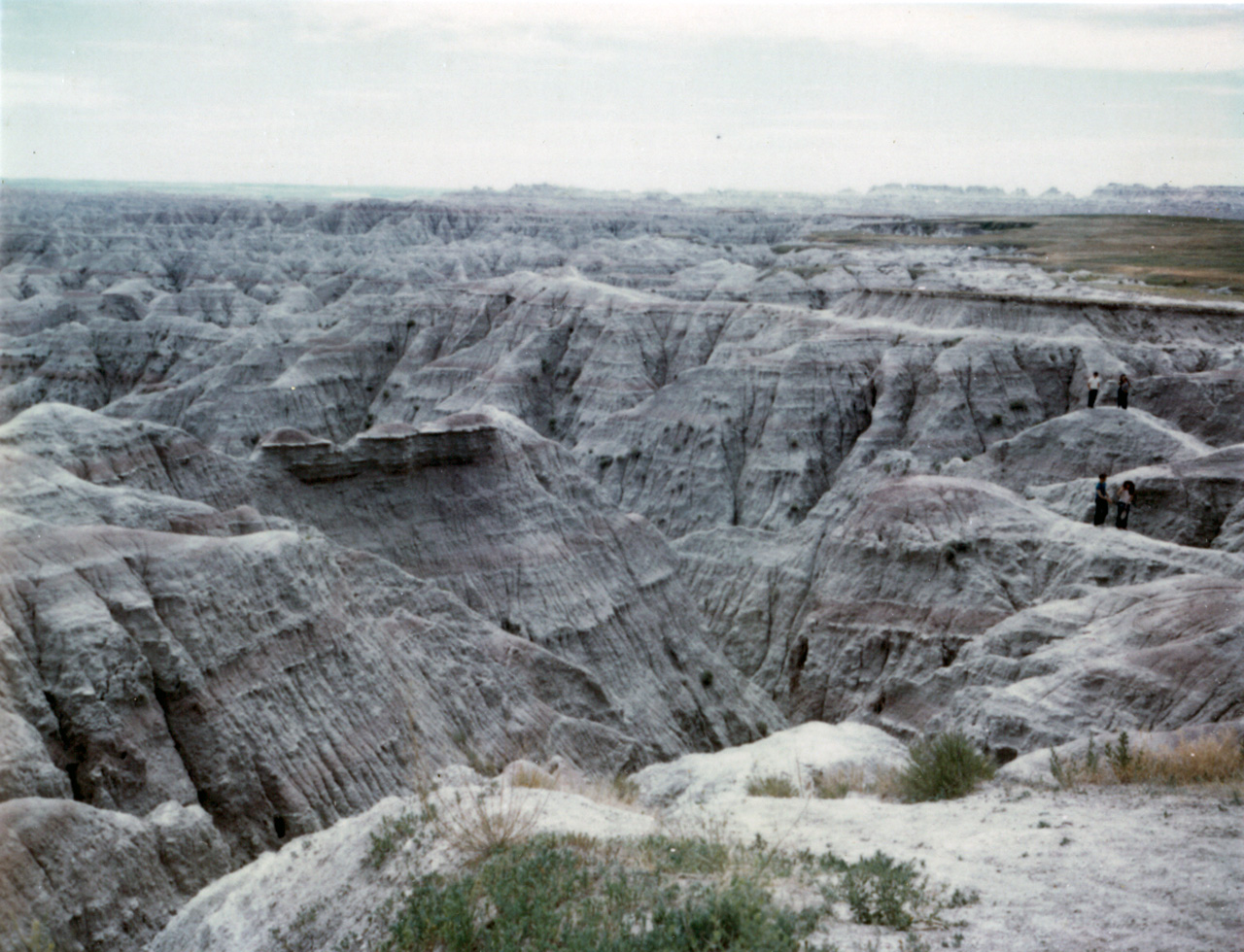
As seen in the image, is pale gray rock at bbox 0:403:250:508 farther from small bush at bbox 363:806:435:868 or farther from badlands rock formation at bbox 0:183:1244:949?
small bush at bbox 363:806:435:868

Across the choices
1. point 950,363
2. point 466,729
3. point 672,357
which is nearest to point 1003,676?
point 466,729

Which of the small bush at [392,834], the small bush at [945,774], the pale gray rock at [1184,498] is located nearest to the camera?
the small bush at [392,834]

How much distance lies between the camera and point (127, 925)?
36.0ft

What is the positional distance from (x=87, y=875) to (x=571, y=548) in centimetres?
1804

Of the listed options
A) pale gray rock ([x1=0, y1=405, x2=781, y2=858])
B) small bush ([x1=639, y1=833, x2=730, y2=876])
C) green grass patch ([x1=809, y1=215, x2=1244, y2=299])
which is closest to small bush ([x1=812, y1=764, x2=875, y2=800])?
small bush ([x1=639, y1=833, x2=730, y2=876])

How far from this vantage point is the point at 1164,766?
32.6ft

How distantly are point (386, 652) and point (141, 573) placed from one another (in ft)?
15.5

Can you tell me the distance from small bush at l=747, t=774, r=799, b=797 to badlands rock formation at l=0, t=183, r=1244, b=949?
4001 mm

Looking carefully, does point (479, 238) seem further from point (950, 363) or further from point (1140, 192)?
point (950, 363)

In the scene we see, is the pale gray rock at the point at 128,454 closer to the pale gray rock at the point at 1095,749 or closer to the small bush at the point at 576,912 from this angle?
the pale gray rock at the point at 1095,749

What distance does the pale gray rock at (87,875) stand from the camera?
10305 millimetres

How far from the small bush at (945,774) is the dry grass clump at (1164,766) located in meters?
0.76

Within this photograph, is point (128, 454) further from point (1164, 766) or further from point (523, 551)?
point (1164, 766)

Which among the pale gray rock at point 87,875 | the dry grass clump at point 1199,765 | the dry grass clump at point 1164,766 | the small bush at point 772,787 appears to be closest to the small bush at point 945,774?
the dry grass clump at point 1164,766
